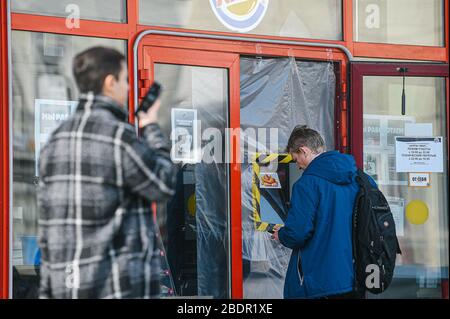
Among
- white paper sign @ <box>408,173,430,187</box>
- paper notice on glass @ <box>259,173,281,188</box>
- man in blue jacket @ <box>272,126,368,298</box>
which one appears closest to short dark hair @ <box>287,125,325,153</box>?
man in blue jacket @ <box>272,126,368,298</box>

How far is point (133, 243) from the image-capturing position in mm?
3199

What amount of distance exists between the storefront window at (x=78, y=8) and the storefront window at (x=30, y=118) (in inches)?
6.0

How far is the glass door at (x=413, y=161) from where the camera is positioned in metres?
6.25

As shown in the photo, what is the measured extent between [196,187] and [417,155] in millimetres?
1822

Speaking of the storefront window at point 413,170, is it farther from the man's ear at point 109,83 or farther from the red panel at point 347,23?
the man's ear at point 109,83

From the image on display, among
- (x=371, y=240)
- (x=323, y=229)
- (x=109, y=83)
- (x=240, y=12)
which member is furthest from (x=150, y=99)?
(x=240, y=12)

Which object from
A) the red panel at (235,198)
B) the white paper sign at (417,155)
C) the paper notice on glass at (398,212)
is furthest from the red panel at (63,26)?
the paper notice on glass at (398,212)

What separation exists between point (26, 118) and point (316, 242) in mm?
1952

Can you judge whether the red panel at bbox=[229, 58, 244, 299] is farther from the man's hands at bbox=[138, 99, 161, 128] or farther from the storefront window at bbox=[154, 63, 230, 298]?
the man's hands at bbox=[138, 99, 161, 128]

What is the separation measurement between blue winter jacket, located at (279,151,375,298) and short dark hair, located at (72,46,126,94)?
1549 mm

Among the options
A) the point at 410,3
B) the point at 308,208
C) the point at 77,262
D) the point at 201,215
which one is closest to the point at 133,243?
the point at 77,262

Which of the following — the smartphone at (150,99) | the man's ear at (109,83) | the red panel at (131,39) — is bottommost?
the smartphone at (150,99)

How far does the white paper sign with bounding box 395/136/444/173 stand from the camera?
20.6 ft
